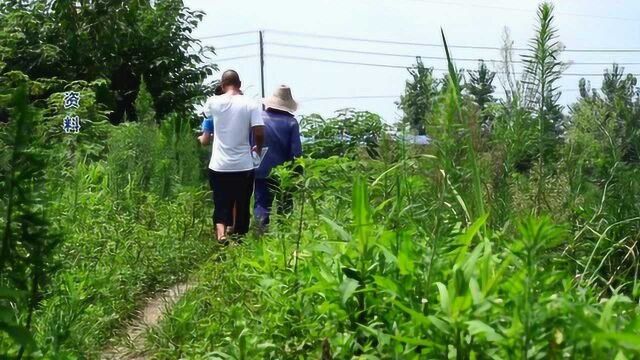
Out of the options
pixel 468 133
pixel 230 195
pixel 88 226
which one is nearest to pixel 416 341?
pixel 468 133

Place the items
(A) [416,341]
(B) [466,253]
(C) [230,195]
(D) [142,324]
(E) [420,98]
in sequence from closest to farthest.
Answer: (A) [416,341] → (B) [466,253] → (E) [420,98] → (D) [142,324] → (C) [230,195]

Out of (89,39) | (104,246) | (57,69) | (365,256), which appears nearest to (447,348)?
(365,256)

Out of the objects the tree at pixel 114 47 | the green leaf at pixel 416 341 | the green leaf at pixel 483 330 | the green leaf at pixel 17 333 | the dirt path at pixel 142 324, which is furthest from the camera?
the tree at pixel 114 47

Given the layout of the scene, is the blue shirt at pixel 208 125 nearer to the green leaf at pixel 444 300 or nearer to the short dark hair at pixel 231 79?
the short dark hair at pixel 231 79

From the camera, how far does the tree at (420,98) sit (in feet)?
11.8

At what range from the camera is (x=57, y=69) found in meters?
18.6

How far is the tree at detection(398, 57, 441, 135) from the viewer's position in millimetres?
3608

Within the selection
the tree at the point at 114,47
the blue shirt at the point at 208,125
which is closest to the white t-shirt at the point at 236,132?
the blue shirt at the point at 208,125

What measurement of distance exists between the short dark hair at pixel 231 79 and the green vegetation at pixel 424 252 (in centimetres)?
275

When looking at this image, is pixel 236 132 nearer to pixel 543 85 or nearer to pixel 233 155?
pixel 233 155

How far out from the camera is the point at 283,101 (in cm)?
846

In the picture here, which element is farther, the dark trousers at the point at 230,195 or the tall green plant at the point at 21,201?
the dark trousers at the point at 230,195

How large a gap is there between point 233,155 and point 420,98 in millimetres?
4333

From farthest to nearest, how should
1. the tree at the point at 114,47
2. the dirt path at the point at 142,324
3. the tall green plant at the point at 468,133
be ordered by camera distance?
the tree at the point at 114,47 < the dirt path at the point at 142,324 < the tall green plant at the point at 468,133
